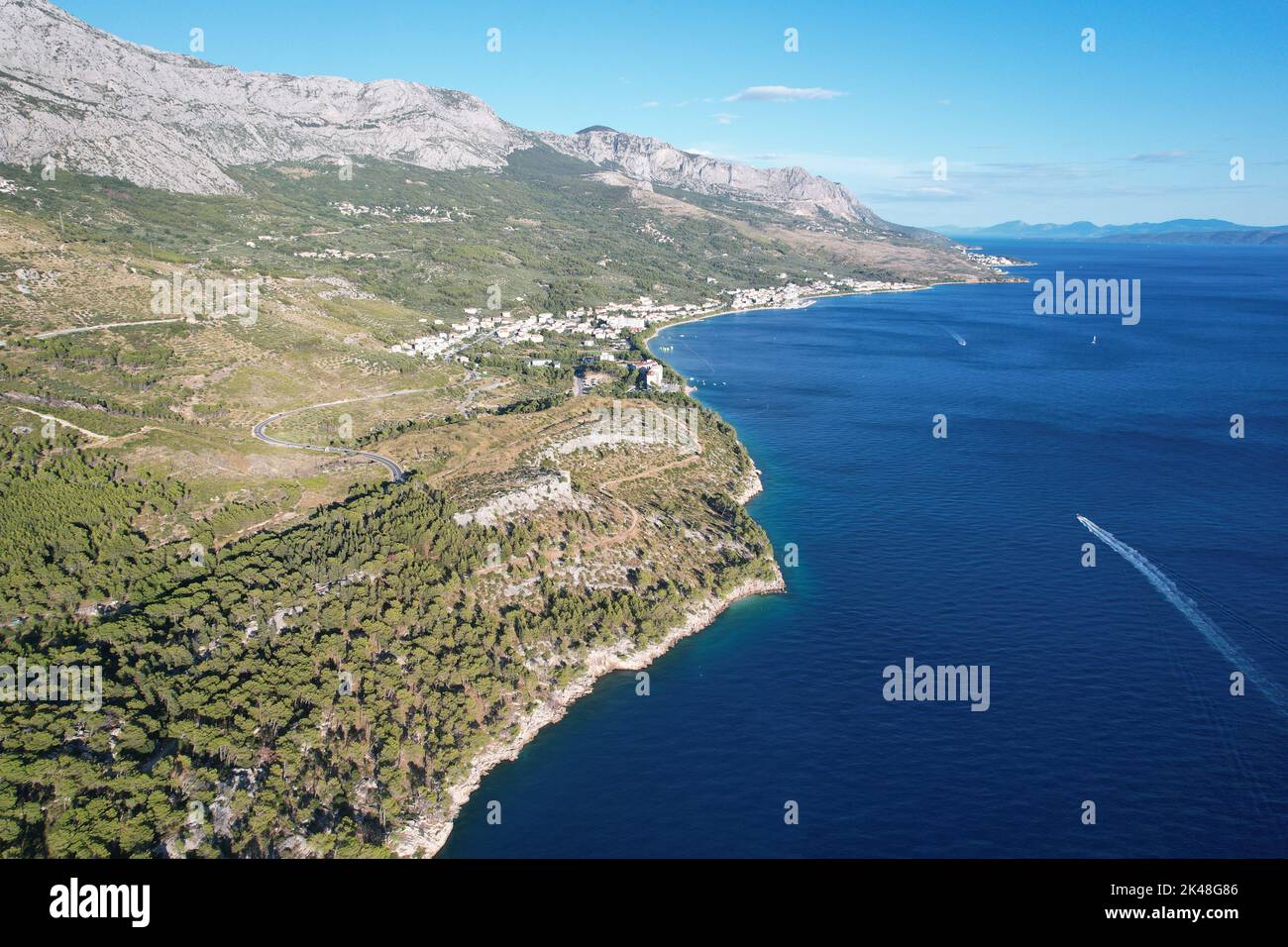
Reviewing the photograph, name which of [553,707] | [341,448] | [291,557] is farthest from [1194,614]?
[341,448]

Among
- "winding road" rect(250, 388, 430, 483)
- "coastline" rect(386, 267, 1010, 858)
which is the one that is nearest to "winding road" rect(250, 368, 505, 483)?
"winding road" rect(250, 388, 430, 483)

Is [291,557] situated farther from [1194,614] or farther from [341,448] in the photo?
[1194,614]

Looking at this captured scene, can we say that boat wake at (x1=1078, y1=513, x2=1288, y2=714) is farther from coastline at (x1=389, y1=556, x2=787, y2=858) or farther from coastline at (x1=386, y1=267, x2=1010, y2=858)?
coastline at (x1=389, y1=556, x2=787, y2=858)

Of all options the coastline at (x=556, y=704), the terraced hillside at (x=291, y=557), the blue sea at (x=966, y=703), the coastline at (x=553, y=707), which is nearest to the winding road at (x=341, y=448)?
the terraced hillside at (x=291, y=557)

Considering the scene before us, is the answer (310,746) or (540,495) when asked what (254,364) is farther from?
(310,746)

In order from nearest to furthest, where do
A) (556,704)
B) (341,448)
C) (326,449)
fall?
(556,704) → (326,449) → (341,448)

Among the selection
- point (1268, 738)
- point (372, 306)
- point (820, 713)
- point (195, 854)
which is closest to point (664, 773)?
point (820, 713)

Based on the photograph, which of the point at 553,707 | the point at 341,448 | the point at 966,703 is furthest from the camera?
the point at 341,448
